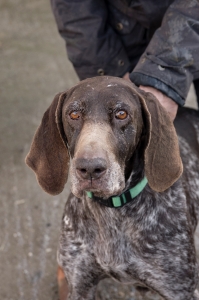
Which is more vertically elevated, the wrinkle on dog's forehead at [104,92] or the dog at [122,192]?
the wrinkle on dog's forehead at [104,92]

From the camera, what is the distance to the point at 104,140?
2.46 metres

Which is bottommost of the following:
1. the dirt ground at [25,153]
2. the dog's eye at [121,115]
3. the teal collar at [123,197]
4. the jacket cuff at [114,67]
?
the dirt ground at [25,153]

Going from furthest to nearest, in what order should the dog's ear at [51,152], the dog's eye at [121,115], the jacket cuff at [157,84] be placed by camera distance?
the jacket cuff at [157,84], the dog's ear at [51,152], the dog's eye at [121,115]

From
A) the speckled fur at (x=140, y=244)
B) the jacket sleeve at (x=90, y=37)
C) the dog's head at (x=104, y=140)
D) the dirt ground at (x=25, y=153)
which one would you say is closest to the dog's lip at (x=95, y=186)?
the dog's head at (x=104, y=140)

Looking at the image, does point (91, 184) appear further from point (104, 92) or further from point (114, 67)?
point (114, 67)

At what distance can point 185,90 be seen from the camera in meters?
Answer: 3.37

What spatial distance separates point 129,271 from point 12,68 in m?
4.72

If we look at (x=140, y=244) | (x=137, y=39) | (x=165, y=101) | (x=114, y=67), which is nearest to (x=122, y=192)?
(x=140, y=244)

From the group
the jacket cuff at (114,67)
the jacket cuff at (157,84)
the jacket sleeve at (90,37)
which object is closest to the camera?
the jacket cuff at (157,84)

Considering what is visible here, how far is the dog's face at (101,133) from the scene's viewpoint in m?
2.41

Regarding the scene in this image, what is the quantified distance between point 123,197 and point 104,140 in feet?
1.82

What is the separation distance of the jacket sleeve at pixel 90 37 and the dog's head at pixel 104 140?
116cm

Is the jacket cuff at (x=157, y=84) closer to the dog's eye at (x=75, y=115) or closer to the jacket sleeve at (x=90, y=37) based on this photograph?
the jacket sleeve at (x=90, y=37)

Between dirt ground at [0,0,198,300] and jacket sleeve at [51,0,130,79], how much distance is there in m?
1.30
